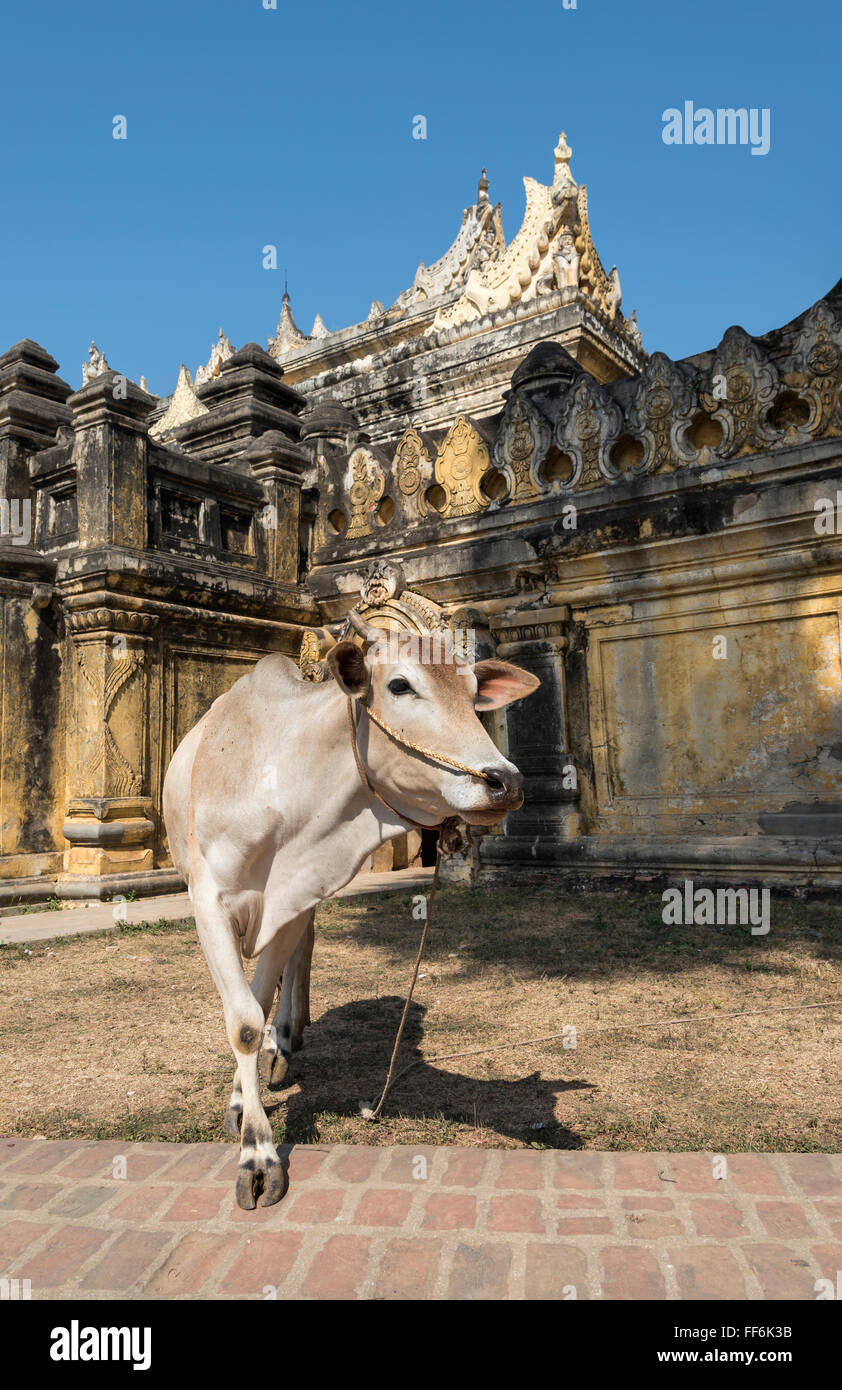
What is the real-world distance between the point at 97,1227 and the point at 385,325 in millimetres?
17521

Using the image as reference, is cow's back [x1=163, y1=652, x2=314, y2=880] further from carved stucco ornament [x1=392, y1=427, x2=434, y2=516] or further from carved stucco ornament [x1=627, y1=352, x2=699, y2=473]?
carved stucco ornament [x1=392, y1=427, x2=434, y2=516]

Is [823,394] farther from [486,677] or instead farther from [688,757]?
[486,677]

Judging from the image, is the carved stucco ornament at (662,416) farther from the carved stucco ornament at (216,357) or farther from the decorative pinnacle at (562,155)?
the carved stucco ornament at (216,357)

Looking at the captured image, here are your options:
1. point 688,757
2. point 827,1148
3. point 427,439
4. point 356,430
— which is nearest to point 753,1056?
point 827,1148

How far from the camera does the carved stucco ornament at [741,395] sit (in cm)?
714

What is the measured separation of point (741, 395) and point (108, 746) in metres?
6.16

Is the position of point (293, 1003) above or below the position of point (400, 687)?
below

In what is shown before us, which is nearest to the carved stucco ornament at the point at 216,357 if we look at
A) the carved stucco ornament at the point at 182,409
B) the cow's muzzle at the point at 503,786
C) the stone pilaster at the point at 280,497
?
the carved stucco ornament at the point at 182,409

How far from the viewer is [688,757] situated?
7.47 m

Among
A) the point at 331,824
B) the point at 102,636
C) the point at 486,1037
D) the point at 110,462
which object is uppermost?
the point at 110,462

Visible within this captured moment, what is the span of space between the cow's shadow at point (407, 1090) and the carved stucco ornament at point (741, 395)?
5.23 m

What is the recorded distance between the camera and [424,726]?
268 cm

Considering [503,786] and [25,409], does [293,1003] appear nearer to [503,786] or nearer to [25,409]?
[503,786]

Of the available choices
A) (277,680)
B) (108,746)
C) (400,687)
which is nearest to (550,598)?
(108,746)
